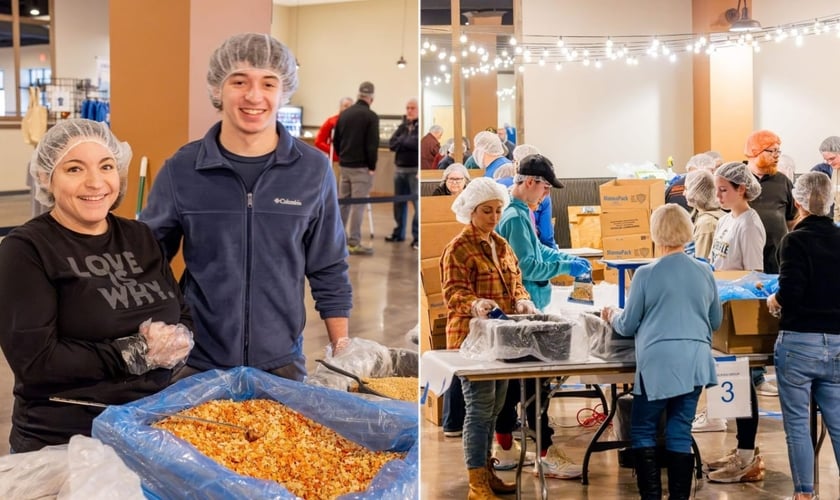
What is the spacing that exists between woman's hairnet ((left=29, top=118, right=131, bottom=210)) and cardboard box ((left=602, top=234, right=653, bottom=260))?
321 centimetres

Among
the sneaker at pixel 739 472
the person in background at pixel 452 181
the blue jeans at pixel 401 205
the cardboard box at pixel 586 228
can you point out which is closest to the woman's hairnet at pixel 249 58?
the blue jeans at pixel 401 205

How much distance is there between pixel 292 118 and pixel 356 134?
0.50 metres

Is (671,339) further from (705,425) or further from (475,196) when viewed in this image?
(705,425)

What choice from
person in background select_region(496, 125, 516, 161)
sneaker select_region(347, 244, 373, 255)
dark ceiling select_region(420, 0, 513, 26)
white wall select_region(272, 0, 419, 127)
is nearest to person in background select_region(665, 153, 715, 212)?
person in background select_region(496, 125, 516, 161)

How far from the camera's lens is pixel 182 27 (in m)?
1.83

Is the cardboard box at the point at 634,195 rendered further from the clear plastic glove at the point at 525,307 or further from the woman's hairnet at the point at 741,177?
the clear plastic glove at the point at 525,307

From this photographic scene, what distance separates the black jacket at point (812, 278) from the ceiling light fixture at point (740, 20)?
4.83 ft

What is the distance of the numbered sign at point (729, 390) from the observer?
358cm

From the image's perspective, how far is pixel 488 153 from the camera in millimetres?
4055

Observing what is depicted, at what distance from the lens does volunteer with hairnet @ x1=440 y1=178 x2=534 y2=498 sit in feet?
11.5

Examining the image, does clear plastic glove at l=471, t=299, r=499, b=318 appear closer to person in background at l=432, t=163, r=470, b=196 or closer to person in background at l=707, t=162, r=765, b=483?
person in background at l=432, t=163, r=470, b=196

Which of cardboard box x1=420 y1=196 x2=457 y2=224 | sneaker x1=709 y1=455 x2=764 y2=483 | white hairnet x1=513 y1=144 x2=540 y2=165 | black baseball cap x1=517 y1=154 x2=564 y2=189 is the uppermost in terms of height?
white hairnet x1=513 y1=144 x2=540 y2=165

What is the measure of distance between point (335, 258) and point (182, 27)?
0.52 m

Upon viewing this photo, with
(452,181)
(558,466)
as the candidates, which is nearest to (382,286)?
(452,181)
